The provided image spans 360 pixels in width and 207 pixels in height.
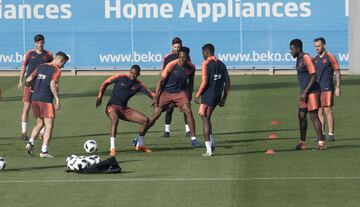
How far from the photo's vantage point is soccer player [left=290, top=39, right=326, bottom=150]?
23047 millimetres

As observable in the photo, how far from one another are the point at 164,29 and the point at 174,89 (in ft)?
59.2

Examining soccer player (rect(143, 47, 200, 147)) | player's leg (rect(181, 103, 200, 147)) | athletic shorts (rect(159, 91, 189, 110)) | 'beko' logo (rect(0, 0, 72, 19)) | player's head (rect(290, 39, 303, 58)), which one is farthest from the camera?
'beko' logo (rect(0, 0, 72, 19))

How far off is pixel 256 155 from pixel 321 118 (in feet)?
9.79

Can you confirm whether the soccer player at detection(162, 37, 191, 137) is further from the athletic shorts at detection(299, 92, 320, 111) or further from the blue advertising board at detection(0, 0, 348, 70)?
the blue advertising board at detection(0, 0, 348, 70)

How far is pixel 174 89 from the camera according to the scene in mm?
24547

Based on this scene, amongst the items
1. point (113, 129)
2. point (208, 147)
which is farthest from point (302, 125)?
point (113, 129)

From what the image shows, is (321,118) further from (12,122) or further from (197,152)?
(12,122)

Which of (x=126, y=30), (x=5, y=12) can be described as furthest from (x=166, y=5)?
(x=5, y=12)

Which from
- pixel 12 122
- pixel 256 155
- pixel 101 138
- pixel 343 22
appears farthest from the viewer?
pixel 343 22

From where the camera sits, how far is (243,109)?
105ft

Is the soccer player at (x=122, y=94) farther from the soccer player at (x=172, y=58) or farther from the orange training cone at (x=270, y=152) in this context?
the orange training cone at (x=270, y=152)

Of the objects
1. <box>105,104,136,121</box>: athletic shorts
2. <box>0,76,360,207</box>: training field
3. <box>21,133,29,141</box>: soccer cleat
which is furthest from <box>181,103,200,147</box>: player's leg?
<box>21,133,29,141</box>: soccer cleat

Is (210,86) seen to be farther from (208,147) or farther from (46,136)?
(46,136)

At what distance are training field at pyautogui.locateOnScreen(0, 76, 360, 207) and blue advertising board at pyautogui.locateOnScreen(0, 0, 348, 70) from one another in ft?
27.5
